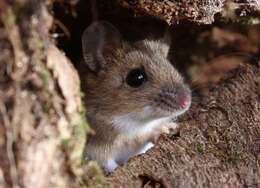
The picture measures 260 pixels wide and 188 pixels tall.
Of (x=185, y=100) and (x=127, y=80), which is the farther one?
(x=127, y=80)

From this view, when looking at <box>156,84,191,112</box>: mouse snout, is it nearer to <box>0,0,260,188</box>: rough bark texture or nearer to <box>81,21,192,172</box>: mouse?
<box>81,21,192,172</box>: mouse

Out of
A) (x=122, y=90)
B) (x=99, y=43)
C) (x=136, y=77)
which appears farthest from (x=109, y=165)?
(x=99, y=43)

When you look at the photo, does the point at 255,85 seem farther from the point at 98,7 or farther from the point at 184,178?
the point at 98,7

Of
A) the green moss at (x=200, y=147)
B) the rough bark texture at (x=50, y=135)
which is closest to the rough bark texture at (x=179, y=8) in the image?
the rough bark texture at (x=50, y=135)

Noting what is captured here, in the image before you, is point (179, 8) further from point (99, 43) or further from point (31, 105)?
point (31, 105)

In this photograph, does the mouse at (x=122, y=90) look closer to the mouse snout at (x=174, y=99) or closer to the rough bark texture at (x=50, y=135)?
the mouse snout at (x=174, y=99)

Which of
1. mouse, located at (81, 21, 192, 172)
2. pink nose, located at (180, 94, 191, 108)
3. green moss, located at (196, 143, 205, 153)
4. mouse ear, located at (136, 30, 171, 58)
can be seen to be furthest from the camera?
mouse ear, located at (136, 30, 171, 58)

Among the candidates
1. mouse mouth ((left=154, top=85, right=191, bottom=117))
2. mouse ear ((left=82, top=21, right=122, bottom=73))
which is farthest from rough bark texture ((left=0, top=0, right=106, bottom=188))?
mouse mouth ((left=154, top=85, right=191, bottom=117))
